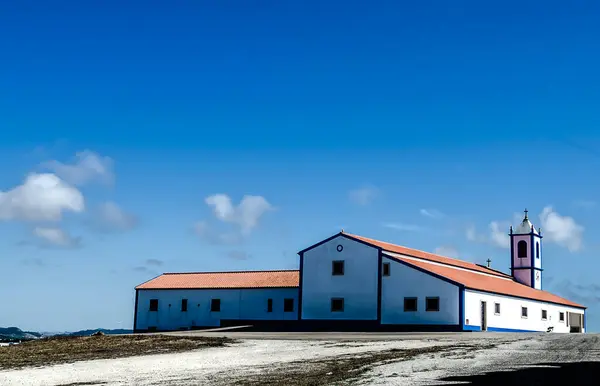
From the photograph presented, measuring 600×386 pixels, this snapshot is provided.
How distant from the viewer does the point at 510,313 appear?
62438 millimetres

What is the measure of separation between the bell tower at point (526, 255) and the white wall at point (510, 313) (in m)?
4.08

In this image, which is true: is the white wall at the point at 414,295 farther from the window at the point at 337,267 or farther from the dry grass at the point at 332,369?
the dry grass at the point at 332,369

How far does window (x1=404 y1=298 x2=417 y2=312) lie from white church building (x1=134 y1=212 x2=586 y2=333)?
7 cm

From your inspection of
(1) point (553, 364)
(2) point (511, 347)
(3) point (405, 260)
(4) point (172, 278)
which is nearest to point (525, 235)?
(3) point (405, 260)

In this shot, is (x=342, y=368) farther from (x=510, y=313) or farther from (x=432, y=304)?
(x=510, y=313)

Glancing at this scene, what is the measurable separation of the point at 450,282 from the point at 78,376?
3231 cm

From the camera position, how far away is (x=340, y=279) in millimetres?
60469

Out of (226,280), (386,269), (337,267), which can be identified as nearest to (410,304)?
(386,269)

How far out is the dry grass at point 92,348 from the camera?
3753cm

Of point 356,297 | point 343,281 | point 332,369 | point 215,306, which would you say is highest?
point 343,281

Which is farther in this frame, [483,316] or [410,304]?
[483,316]

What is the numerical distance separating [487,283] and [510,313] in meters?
2.82

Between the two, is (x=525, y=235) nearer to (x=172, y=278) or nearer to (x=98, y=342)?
(x=172, y=278)

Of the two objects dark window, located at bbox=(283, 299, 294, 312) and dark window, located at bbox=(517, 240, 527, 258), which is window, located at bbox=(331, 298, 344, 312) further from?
dark window, located at bbox=(517, 240, 527, 258)
